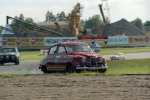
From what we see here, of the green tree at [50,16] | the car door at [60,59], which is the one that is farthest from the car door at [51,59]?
the green tree at [50,16]

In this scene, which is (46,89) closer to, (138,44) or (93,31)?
(138,44)

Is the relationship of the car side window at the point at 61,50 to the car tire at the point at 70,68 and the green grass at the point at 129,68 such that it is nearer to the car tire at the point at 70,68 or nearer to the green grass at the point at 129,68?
the car tire at the point at 70,68

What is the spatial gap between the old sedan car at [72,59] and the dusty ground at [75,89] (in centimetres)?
476

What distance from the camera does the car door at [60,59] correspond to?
62.8 ft

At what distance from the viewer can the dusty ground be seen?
10242 millimetres

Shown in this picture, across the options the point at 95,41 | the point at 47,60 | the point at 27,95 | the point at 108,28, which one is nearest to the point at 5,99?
the point at 27,95

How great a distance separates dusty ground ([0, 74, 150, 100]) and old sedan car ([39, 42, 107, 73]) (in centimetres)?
476

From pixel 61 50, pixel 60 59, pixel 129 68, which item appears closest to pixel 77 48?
pixel 61 50

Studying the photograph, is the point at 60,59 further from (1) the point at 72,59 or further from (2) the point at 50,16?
(2) the point at 50,16

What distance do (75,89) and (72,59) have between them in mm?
7090

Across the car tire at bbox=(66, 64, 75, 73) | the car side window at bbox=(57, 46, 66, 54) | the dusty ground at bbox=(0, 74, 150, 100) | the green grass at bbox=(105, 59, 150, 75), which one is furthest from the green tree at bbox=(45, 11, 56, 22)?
the dusty ground at bbox=(0, 74, 150, 100)

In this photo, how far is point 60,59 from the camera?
1936 centimetres

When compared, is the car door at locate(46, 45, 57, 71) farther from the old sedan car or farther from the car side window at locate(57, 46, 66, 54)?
the car side window at locate(57, 46, 66, 54)

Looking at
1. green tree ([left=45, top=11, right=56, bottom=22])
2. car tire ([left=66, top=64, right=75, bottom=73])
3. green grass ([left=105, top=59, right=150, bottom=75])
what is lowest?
green grass ([left=105, top=59, right=150, bottom=75])
